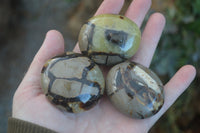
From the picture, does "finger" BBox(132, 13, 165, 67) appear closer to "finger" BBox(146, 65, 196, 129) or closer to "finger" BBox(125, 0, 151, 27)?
"finger" BBox(125, 0, 151, 27)

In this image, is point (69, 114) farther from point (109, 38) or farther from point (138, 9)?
point (138, 9)

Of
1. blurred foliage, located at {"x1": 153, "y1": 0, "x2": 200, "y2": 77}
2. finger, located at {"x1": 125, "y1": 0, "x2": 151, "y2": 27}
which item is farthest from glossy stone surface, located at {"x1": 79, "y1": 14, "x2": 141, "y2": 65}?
blurred foliage, located at {"x1": 153, "y1": 0, "x2": 200, "y2": 77}

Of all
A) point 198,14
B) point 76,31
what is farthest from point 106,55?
point 76,31

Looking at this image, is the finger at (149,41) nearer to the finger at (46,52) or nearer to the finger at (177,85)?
the finger at (177,85)

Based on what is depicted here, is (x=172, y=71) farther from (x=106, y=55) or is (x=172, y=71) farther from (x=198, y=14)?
(x=106, y=55)

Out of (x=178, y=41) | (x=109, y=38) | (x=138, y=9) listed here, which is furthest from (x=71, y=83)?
(x=178, y=41)

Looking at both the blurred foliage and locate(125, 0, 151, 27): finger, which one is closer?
locate(125, 0, 151, 27): finger
